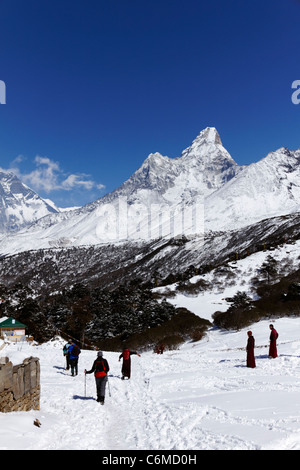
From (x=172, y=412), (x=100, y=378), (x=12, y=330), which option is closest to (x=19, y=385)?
(x=100, y=378)

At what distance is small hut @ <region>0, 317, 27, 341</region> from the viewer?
128 ft

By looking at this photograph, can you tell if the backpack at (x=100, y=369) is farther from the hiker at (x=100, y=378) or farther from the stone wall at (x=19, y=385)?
the stone wall at (x=19, y=385)

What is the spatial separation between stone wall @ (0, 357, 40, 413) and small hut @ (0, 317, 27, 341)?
105ft

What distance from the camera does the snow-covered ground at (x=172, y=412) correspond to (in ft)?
22.5

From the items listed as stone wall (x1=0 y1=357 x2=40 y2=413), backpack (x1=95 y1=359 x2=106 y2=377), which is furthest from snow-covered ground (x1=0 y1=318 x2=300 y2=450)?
backpack (x1=95 y1=359 x2=106 y2=377)

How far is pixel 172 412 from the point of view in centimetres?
943

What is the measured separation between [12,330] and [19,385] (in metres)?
34.0

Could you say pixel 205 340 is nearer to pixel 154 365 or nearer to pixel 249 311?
pixel 249 311

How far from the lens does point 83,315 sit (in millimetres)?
51781

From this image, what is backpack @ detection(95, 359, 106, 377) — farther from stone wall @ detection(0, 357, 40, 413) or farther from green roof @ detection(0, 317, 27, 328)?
green roof @ detection(0, 317, 27, 328)

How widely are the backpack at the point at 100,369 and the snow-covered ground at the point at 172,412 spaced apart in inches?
33.7
